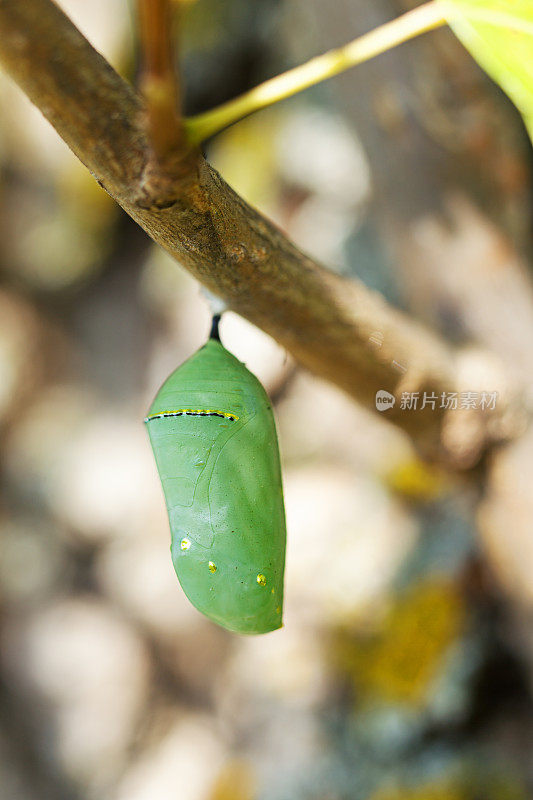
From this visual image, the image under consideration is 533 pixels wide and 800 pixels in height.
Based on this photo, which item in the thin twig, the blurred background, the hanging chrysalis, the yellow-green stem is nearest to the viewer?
the thin twig

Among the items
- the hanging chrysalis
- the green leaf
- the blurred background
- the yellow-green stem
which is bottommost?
the blurred background

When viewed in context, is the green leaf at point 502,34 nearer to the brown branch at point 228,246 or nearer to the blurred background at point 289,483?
the brown branch at point 228,246

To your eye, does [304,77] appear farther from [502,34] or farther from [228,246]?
[228,246]

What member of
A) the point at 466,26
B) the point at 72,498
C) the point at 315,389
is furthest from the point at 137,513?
the point at 466,26

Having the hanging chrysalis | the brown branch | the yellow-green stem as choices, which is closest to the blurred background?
the brown branch

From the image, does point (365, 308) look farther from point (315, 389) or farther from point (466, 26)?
point (315, 389)

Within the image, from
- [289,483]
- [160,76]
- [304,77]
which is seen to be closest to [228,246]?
[304,77]

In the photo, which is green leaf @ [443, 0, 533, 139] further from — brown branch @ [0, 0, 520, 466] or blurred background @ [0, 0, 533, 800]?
blurred background @ [0, 0, 533, 800]
